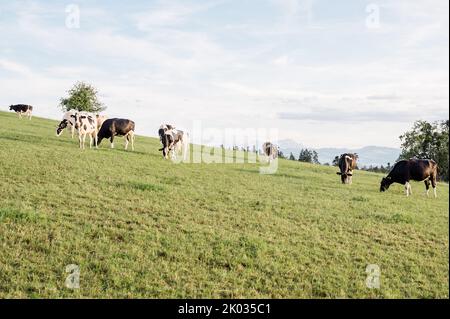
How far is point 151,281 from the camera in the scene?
822cm

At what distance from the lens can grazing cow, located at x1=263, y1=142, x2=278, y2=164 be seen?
4102 centimetres

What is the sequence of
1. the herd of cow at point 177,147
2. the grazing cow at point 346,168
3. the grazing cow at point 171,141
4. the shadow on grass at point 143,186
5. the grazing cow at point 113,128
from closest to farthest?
the shadow on grass at point 143,186 < the herd of cow at point 177,147 < the grazing cow at point 346,168 < the grazing cow at point 171,141 < the grazing cow at point 113,128

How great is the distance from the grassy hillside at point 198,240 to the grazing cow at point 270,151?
22.2 m

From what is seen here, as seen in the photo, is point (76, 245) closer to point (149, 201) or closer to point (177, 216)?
point (177, 216)

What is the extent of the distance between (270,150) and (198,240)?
31.4 metres

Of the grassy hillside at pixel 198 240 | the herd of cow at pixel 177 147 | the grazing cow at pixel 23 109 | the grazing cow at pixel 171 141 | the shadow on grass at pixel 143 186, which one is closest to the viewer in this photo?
the grassy hillside at pixel 198 240

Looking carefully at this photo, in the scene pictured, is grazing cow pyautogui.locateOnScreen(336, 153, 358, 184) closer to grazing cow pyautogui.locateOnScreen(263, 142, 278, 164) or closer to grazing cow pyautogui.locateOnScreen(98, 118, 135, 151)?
grazing cow pyautogui.locateOnScreen(263, 142, 278, 164)

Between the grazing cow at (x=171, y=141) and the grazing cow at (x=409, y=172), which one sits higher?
the grazing cow at (x=171, y=141)

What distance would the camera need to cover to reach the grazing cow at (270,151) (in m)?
41.0

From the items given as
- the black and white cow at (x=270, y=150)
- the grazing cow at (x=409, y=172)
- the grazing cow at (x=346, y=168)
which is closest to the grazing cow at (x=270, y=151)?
the black and white cow at (x=270, y=150)

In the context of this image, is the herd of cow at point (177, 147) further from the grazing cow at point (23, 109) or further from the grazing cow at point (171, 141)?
the grazing cow at point (23, 109)

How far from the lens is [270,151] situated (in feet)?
136

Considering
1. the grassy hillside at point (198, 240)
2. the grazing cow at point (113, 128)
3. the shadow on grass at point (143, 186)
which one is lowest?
the grassy hillside at point (198, 240)

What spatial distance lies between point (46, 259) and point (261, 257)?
484 cm
